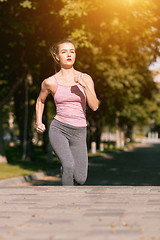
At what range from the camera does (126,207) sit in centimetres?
500

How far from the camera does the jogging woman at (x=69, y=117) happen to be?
607 centimetres

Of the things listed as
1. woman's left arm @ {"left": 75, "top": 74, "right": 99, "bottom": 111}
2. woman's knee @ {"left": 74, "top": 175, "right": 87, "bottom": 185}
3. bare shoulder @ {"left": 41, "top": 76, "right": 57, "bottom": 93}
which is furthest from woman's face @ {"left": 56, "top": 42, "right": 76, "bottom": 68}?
woman's knee @ {"left": 74, "top": 175, "right": 87, "bottom": 185}

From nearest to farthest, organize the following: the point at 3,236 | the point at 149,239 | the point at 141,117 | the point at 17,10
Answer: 1. the point at 149,239
2. the point at 3,236
3. the point at 17,10
4. the point at 141,117

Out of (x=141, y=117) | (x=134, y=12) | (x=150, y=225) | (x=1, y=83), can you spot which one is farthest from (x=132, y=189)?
(x=141, y=117)

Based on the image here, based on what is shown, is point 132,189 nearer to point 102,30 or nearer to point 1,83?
point 102,30

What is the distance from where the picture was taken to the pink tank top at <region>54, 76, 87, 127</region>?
6.07 m

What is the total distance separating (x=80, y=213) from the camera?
4.76m

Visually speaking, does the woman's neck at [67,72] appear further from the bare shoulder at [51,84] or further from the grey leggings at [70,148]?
the grey leggings at [70,148]

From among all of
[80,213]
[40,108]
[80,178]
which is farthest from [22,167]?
[80,213]

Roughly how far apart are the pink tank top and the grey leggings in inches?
2.9

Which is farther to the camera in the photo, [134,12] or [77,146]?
[134,12]

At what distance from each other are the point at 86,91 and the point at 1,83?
18.7 meters

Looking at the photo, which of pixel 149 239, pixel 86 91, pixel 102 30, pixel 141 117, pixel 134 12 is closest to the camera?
pixel 149 239

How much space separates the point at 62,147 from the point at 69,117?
0.35 meters
